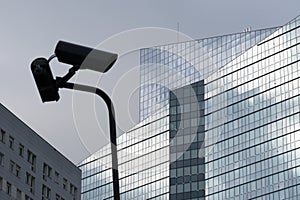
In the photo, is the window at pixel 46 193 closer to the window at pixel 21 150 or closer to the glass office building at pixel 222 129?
the window at pixel 21 150

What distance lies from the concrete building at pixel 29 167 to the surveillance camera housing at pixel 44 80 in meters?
92.3

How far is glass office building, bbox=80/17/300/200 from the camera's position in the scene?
16038 centimetres

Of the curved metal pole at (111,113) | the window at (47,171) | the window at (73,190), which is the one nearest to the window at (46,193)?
the window at (47,171)

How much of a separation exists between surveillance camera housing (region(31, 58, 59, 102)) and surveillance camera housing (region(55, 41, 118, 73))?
23 centimetres

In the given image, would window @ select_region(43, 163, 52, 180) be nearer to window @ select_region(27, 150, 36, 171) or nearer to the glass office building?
window @ select_region(27, 150, 36, 171)

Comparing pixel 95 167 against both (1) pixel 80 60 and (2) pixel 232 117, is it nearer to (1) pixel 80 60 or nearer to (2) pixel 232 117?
(2) pixel 232 117

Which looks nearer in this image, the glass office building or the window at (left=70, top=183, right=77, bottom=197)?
the window at (left=70, top=183, right=77, bottom=197)

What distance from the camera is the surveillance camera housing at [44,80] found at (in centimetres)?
1138

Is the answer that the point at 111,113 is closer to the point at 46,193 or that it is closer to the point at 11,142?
the point at 11,142

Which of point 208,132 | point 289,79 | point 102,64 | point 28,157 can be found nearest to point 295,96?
point 289,79

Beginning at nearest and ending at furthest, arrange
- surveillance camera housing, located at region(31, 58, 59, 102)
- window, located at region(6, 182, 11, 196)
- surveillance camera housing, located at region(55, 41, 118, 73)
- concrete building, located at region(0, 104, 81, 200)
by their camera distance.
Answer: surveillance camera housing, located at region(31, 58, 59, 102), surveillance camera housing, located at region(55, 41, 118, 73), window, located at region(6, 182, 11, 196), concrete building, located at region(0, 104, 81, 200)

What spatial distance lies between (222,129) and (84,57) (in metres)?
161

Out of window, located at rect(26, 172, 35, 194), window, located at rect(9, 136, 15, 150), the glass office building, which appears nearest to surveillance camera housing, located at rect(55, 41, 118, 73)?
window, located at rect(9, 136, 15, 150)

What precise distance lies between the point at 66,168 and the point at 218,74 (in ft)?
208
